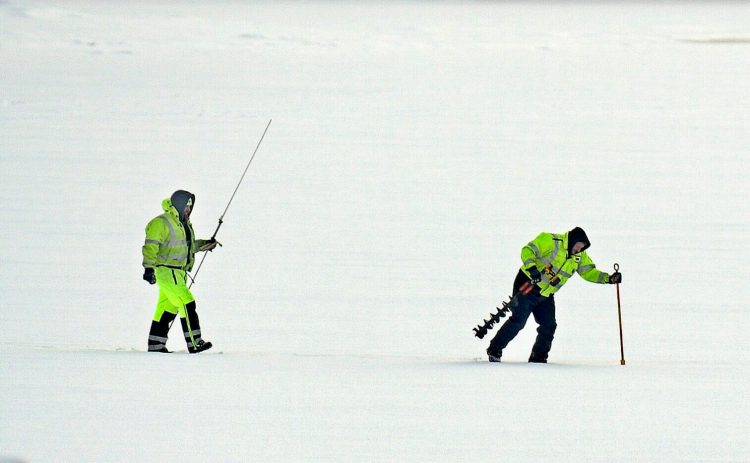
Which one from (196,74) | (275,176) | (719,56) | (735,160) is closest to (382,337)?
(275,176)

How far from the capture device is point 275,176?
48.1 ft

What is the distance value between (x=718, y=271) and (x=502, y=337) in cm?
400

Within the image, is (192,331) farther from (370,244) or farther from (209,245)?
(370,244)

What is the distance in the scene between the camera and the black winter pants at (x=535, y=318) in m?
7.24

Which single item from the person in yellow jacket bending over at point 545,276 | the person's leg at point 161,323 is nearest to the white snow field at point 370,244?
the person in yellow jacket bending over at point 545,276

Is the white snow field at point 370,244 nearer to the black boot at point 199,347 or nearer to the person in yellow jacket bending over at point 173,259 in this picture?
the black boot at point 199,347

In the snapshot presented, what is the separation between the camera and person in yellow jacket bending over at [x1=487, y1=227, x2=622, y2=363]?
7.09 m

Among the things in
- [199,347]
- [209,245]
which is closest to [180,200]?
[209,245]

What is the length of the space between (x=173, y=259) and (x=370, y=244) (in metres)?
4.67

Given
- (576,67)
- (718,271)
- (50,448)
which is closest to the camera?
(50,448)

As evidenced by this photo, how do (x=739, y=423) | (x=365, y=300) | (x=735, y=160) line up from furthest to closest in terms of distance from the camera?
(x=735, y=160), (x=365, y=300), (x=739, y=423)

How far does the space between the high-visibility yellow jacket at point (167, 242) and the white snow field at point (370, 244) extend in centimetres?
60

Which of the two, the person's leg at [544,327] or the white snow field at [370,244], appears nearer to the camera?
the white snow field at [370,244]

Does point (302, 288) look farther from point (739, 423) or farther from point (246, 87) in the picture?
point (246, 87)
